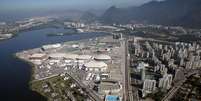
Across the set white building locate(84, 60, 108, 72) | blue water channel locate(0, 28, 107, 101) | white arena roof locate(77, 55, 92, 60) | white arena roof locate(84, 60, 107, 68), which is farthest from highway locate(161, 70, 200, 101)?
white arena roof locate(77, 55, 92, 60)

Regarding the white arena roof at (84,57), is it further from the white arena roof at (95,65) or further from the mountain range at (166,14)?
the mountain range at (166,14)

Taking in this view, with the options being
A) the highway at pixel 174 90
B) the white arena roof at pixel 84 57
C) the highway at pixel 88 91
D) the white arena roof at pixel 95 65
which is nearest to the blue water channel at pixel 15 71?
the highway at pixel 88 91

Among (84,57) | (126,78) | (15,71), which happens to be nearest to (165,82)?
(126,78)

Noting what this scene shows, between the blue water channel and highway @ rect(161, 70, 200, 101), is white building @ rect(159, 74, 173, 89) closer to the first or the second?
highway @ rect(161, 70, 200, 101)

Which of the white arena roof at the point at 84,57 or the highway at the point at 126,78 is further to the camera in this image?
the white arena roof at the point at 84,57

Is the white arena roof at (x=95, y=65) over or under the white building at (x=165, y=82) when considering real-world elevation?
over

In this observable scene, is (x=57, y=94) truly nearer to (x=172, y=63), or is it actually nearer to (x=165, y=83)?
(x=165, y=83)

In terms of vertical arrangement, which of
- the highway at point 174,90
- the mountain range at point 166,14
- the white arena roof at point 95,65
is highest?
the mountain range at point 166,14

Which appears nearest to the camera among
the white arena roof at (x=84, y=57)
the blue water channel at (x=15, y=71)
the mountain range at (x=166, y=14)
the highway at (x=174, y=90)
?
the highway at (x=174, y=90)

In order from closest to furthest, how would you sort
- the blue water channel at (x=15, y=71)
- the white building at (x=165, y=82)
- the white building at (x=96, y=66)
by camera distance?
the blue water channel at (x=15, y=71) < the white building at (x=165, y=82) < the white building at (x=96, y=66)
